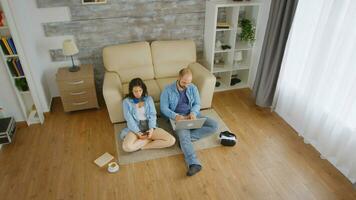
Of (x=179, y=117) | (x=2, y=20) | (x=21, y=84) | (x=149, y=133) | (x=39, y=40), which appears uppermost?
(x=2, y=20)

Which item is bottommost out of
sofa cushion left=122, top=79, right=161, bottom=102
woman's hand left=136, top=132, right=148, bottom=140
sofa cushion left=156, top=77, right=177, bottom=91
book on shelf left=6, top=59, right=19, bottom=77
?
woman's hand left=136, top=132, right=148, bottom=140

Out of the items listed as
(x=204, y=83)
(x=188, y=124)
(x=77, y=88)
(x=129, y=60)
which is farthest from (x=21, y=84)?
(x=204, y=83)

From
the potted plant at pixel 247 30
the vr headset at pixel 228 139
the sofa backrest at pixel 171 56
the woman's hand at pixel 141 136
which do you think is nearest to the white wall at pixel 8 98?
the woman's hand at pixel 141 136

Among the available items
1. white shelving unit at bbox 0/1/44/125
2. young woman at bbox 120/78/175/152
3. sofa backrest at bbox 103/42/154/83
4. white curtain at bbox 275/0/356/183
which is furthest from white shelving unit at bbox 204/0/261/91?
white shelving unit at bbox 0/1/44/125

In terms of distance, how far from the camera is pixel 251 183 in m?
2.43

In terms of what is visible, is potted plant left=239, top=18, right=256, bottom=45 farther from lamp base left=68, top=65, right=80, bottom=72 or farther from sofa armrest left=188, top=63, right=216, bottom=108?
lamp base left=68, top=65, right=80, bottom=72

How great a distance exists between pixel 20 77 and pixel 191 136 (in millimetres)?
2099

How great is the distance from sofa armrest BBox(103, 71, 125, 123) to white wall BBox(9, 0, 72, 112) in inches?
34.4

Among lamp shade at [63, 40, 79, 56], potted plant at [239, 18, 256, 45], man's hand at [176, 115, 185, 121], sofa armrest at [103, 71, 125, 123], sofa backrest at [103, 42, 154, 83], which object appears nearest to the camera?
man's hand at [176, 115, 185, 121]

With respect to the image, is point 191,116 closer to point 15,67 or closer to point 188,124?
point 188,124

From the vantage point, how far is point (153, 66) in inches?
137

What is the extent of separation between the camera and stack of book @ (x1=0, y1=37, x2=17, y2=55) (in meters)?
2.74

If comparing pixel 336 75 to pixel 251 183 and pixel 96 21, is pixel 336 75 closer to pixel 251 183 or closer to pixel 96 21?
pixel 251 183

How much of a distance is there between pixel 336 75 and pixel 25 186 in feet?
10.3
